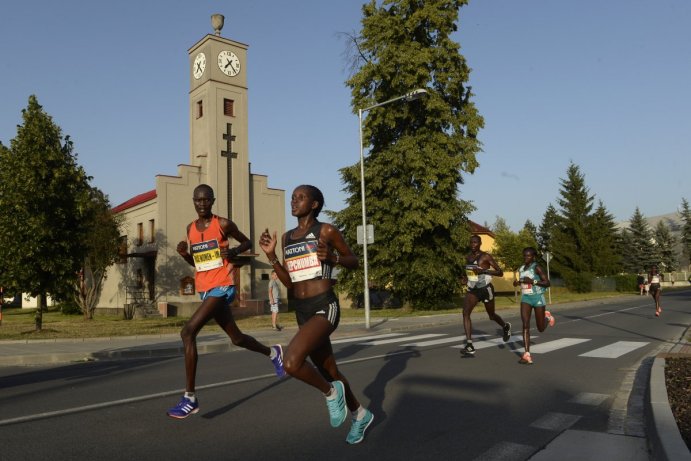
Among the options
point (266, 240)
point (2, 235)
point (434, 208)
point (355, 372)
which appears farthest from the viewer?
point (434, 208)

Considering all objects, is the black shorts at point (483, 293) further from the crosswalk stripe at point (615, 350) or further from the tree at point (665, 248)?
the tree at point (665, 248)

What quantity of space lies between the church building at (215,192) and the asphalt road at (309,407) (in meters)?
22.5

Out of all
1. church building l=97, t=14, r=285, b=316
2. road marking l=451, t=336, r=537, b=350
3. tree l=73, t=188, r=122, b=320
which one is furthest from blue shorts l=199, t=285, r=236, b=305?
church building l=97, t=14, r=285, b=316

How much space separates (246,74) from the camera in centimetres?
3494

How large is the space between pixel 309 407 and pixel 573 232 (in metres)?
62.7

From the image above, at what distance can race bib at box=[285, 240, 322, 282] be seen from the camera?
4.59 meters

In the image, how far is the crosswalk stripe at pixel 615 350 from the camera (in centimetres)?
1035

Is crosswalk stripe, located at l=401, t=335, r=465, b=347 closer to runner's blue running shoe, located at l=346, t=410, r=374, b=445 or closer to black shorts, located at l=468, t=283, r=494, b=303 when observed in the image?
black shorts, located at l=468, t=283, r=494, b=303

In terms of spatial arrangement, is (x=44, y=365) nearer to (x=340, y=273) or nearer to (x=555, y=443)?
(x=555, y=443)

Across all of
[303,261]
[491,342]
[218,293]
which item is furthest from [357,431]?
[491,342]

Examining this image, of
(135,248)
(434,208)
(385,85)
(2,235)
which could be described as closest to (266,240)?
(2,235)

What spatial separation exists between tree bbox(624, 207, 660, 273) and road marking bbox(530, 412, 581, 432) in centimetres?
7630

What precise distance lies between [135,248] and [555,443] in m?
34.5

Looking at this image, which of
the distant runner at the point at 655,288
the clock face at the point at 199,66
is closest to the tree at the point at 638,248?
the distant runner at the point at 655,288
